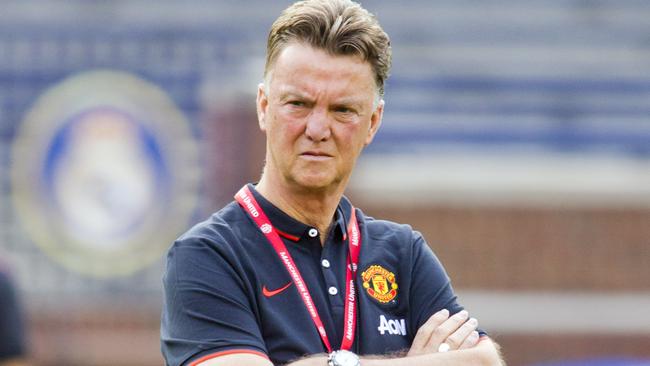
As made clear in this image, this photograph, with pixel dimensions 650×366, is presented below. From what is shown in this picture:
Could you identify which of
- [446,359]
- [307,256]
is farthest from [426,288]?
[307,256]

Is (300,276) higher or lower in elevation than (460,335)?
higher

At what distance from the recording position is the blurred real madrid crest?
11.6 metres

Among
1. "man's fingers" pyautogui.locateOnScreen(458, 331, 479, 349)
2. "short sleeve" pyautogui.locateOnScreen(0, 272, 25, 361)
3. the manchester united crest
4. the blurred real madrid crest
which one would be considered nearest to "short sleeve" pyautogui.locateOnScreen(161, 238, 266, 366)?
the manchester united crest

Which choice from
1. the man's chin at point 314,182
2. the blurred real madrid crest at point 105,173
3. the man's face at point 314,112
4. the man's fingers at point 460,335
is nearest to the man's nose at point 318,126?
the man's face at point 314,112

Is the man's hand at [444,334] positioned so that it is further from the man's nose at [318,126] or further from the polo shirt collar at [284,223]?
the man's nose at [318,126]

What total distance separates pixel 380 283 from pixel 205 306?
0.48 m

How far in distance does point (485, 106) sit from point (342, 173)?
985 cm

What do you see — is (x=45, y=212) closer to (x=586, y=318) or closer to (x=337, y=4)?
(x=586, y=318)

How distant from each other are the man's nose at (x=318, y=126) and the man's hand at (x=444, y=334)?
572mm

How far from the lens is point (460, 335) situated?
3.75 metres

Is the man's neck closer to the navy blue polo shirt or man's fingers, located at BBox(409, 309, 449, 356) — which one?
the navy blue polo shirt

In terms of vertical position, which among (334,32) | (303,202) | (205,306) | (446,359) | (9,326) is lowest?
(9,326)

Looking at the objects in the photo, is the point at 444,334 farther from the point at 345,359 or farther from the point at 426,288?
the point at 345,359

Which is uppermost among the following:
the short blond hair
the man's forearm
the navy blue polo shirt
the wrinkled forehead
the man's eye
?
the short blond hair
